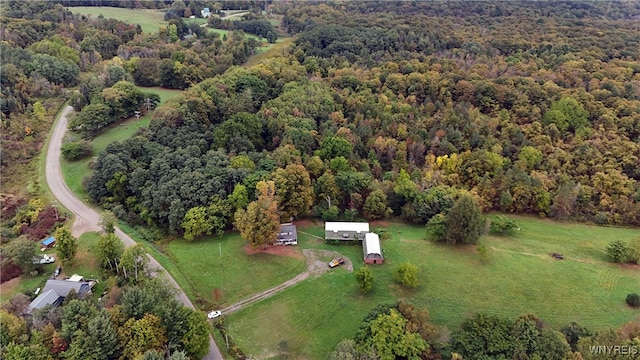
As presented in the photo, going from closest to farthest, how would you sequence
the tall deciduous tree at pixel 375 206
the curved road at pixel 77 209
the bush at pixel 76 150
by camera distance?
the curved road at pixel 77 209 → the tall deciduous tree at pixel 375 206 → the bush at pixel 76 150

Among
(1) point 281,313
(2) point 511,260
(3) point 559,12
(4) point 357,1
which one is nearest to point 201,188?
(1) point 281,313

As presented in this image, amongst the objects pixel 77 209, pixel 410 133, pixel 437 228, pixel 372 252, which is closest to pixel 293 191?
pixel 372 252

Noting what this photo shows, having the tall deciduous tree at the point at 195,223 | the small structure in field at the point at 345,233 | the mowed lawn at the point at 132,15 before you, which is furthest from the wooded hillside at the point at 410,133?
the mowed lawn at the point at 132,15

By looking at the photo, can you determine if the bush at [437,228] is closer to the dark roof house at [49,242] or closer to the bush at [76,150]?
the dark roof house at [49,242]

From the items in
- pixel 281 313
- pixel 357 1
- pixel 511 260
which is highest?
pixel 357 1

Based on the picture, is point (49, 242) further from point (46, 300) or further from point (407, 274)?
point (407, 274)

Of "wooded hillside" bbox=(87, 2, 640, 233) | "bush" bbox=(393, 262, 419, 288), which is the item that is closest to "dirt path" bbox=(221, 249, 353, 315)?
"bush" bbox=(393, 262, 419, 288)

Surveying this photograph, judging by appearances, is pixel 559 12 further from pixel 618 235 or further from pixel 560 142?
pixel 618 235
